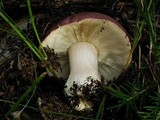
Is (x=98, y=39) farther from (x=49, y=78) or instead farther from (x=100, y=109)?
(x=100, y=109)

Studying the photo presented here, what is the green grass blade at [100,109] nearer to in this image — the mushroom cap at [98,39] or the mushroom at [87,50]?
the mushroom at [87,50]

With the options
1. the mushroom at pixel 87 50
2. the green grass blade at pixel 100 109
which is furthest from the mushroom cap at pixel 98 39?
the green grass blade at pixel 100 109

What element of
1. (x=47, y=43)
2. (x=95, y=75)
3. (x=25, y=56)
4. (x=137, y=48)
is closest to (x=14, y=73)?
(x=25, y=56)

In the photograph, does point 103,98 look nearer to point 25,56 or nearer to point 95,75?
point 95,75

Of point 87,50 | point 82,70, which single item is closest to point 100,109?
point 82,70

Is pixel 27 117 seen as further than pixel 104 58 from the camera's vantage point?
No

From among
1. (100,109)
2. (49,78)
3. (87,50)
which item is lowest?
(100,109)
